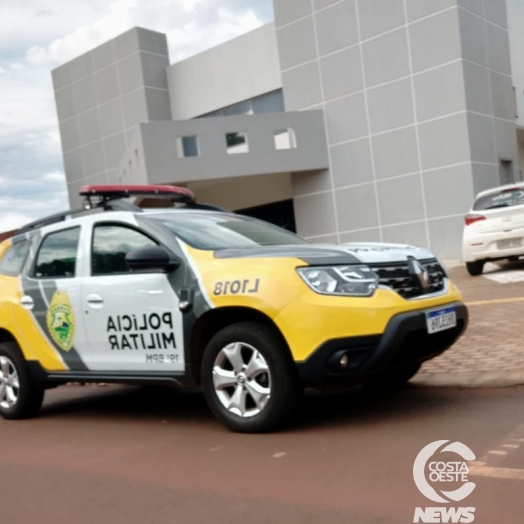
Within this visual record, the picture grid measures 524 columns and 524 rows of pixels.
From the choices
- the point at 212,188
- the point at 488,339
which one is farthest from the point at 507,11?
the point at 488,339

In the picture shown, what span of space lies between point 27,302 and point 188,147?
1561 centimetres

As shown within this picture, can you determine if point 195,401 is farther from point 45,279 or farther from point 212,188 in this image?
point 212,188

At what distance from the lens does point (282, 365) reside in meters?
4.65

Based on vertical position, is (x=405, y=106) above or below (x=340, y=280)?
above

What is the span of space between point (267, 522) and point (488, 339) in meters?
4.63

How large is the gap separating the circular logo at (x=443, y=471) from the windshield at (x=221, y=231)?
Result: 6.79 ft

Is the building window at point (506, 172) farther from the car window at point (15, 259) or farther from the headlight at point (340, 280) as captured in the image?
the headlight at point (340, 280)

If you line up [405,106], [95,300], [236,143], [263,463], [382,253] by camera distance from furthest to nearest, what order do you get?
1. [236,143]
2. [405,106]
3. [95,300]
4. [382,253]
5. [263,463]

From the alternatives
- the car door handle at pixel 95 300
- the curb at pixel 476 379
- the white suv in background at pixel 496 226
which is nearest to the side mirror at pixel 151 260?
the car door handle at pixel 95 300

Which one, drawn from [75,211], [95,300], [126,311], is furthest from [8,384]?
[126,311]

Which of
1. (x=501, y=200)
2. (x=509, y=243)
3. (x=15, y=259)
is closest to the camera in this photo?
(x=15, y=259)

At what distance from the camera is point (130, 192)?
656 centimetres

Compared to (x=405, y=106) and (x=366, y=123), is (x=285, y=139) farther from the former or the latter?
(x=405, y=106)

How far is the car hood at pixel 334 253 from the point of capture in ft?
15.7
